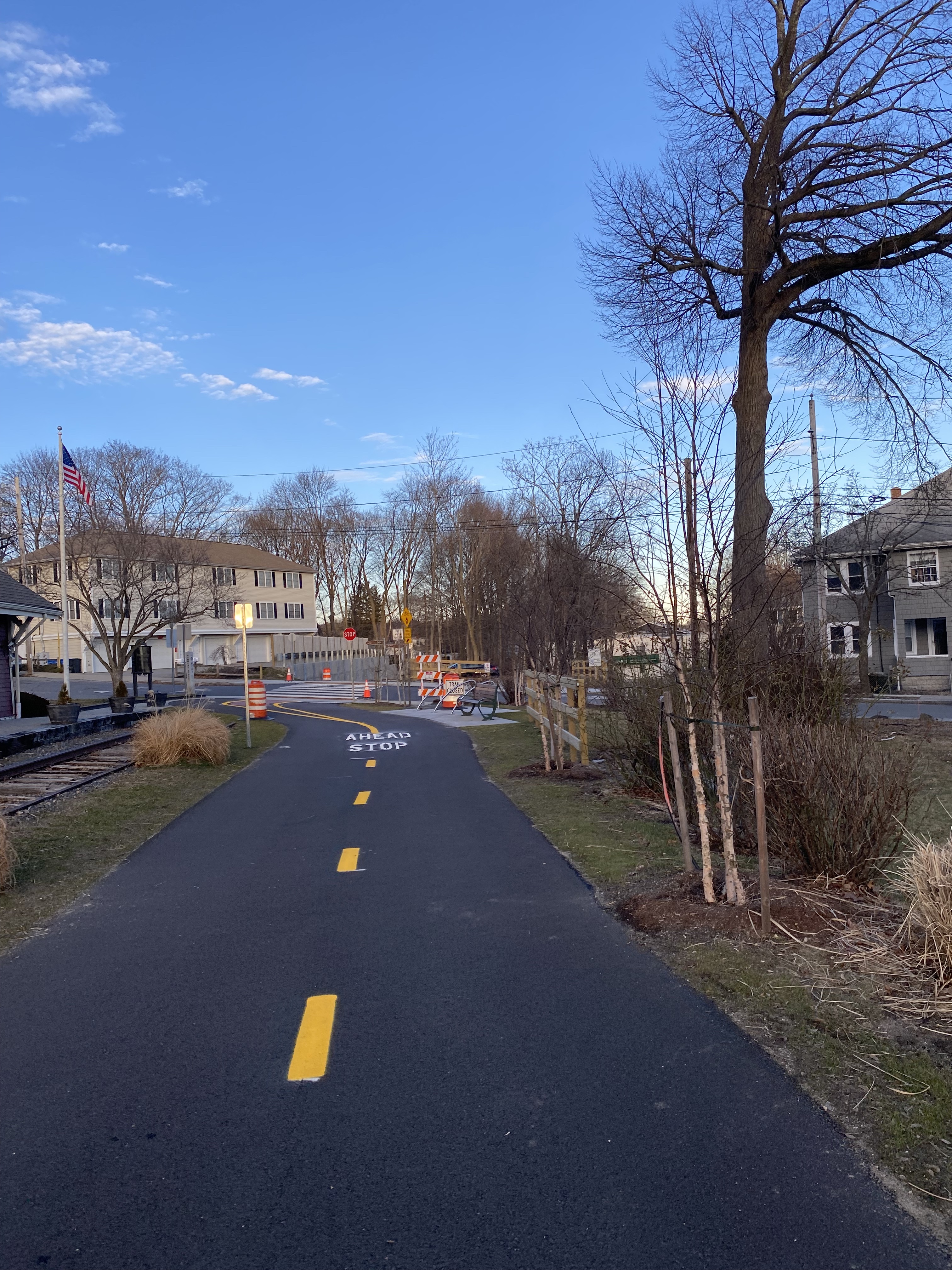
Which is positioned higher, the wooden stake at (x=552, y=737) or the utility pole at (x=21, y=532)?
the utility pole at (x=21, y=532)

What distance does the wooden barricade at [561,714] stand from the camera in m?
14.4

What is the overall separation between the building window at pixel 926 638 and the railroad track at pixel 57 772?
31768 millimetres

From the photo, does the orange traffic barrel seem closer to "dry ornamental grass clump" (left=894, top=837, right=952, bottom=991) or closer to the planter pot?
the planter pot

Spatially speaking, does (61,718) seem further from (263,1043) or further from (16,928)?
(263,1043)

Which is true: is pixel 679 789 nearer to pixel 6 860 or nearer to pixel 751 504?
pixel 751 504

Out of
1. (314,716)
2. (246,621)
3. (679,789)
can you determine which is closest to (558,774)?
(679,789)

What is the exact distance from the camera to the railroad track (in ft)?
44.2

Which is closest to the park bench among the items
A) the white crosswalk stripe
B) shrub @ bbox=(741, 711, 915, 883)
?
the white crosswalk stripe

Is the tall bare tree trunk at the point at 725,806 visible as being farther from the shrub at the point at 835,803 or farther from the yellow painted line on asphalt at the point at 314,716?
the yellow painted line on asphalt at the point at 314,716

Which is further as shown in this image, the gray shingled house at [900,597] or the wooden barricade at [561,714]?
the gray shingled house at [900,597]

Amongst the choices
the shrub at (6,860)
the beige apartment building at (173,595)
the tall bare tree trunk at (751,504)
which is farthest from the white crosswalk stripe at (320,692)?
the shrub at (6,860)

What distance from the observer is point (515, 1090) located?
4.24 metres

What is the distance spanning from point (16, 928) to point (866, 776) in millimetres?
6447

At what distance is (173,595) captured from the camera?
4097cm
